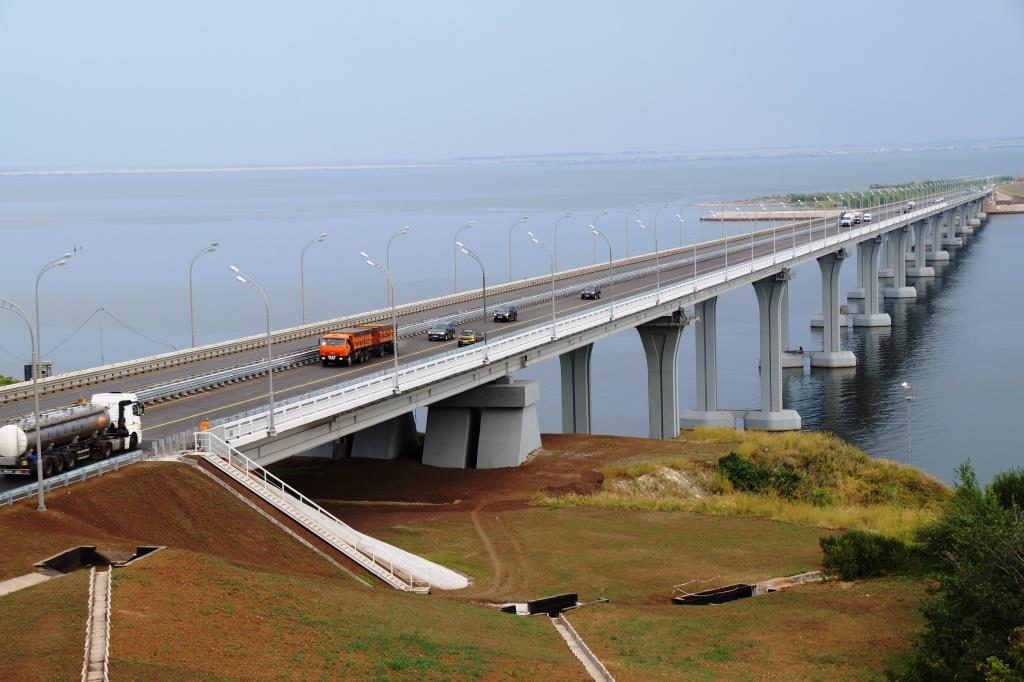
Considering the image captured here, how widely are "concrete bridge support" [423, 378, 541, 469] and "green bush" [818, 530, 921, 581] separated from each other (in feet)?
80.8

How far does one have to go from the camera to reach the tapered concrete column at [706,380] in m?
94.6

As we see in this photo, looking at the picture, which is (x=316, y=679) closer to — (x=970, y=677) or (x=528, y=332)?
(x=970, y=677)

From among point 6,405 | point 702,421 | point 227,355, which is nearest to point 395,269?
point 702,421

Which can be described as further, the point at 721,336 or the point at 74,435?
the point at 721,336

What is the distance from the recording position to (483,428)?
6494cm

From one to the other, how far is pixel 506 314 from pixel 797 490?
937 inches

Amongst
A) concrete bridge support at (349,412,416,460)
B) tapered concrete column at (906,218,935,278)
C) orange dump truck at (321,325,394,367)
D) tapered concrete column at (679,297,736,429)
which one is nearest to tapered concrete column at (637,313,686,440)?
tapered concrete column at (679,297,736,429)

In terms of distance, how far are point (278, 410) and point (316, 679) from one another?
66.2 ft

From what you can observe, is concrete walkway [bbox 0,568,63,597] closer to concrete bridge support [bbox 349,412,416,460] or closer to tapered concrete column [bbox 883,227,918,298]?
concrete bridge support [bbox 349,412,416,460]

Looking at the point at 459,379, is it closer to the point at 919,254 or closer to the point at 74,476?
the point at 74,476

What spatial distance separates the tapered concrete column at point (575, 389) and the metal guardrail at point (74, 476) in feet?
143

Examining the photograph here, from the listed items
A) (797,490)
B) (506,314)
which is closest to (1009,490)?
(797,490)

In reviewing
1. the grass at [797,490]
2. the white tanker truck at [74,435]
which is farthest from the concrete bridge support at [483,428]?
the white tanker truck at [74,435]

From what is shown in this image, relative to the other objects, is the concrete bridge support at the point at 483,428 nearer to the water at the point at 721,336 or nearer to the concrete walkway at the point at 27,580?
the water at the point at 721,336
